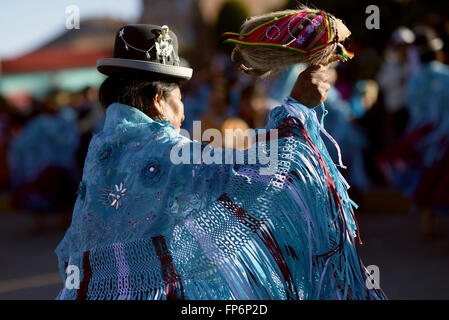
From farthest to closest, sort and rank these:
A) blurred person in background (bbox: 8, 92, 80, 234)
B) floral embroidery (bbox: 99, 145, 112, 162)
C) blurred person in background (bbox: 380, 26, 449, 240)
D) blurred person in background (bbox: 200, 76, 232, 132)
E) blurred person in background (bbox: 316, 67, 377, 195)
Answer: blurred person in background (bbox: 8, 92, 80, 234)
blurred person in background (bbox: 316, 67, 377, 195)
blurred person in background (bbox: 200, 76, 232, 132)
blurred person in background (bbox: 380, 26, 449, 240)
floral embroidery (bbox: 99, 145, 112, 162)

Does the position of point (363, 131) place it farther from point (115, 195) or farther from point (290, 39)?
point (115, 195)

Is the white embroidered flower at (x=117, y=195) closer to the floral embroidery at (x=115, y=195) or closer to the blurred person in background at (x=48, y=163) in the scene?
the floral embroidery at (x=115, y=195)

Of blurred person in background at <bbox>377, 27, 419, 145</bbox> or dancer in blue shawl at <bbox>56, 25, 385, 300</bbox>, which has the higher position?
dancer in blue shawl at <bbox>56, 25, 385, 300</bbox>

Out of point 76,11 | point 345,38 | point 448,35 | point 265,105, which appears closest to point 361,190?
point 265,105

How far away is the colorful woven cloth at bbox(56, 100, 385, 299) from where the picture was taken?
196 centimetres

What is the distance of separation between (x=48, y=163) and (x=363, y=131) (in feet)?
14.3

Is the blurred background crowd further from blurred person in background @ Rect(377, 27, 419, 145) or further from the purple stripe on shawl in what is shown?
the purple stripe on shawl

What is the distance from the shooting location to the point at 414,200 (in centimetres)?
596

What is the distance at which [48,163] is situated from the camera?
27.1 feet

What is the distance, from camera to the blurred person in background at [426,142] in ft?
19.0

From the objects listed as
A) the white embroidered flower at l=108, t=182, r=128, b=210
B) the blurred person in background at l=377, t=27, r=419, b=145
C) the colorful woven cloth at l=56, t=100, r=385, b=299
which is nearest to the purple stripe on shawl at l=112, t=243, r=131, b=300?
the colorful woven cloth at l=56, t=100, r=385, b=299

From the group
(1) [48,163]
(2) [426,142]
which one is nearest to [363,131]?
(2) [426,142]

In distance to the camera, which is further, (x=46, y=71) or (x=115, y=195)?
(x=46, y=71)

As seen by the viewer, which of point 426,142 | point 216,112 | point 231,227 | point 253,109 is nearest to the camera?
point 231,227
